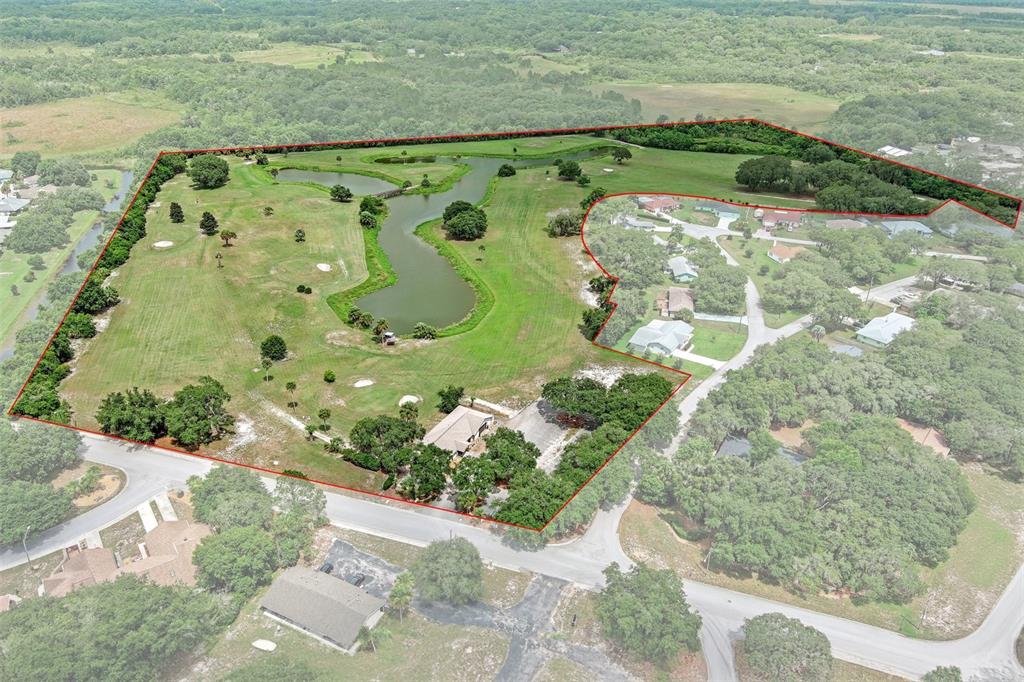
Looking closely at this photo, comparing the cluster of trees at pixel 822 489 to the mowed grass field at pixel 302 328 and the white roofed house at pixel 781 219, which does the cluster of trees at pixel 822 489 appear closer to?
the mowed grass field at pixel 302 328

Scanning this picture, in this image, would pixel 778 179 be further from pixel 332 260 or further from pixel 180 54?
pixel 180 54

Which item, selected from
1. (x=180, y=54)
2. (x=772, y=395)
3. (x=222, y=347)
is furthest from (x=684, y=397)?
(x=180, y=54)

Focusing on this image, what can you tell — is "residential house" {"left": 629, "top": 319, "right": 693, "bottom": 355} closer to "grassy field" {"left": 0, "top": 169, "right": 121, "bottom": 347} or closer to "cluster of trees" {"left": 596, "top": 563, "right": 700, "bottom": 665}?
"cluster of trees" {"left": 596, "top": 563, "right": 700, "bottom": 665}

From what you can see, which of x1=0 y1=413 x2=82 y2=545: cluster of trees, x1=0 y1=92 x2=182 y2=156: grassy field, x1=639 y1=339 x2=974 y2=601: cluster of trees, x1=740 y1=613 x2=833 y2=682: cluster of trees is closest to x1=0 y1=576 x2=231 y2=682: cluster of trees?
x1=0 y1=413 x2=82 y2=545: cluster of trees

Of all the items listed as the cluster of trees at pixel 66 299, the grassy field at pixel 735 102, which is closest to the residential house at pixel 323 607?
Result: the cluster of trees at pixel 66 299

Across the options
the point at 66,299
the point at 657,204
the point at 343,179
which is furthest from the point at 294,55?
the point at 657,204

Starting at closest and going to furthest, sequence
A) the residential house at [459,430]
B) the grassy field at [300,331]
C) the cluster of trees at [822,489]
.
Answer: the cluster of trees at [822,489], the residential house at [459,430], the grassy field at [300,331]

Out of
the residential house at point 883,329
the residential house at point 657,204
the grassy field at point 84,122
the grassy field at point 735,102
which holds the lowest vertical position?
the residential house at point 883,329
